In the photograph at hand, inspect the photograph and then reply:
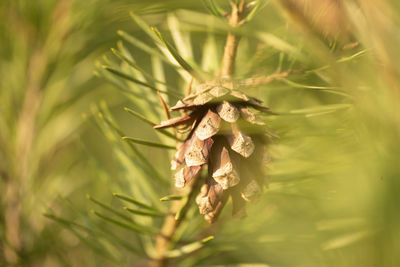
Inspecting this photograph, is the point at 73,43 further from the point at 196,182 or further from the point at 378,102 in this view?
the point at 378,102

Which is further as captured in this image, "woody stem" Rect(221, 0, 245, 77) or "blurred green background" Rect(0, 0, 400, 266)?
"woody stem" Rect(221, 0, 245, 77)

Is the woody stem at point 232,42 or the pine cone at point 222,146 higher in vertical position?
the woody stem at point 232,42

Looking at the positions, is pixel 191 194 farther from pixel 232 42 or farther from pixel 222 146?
pixel 232 42

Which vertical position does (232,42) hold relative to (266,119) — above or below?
above

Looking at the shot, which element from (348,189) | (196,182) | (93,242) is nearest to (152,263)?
(93,242)

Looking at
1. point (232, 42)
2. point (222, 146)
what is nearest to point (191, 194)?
point (222, 146)

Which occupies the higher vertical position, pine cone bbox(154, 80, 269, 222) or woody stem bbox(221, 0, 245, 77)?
woody stem bbox(221, 0, 245, 77)
